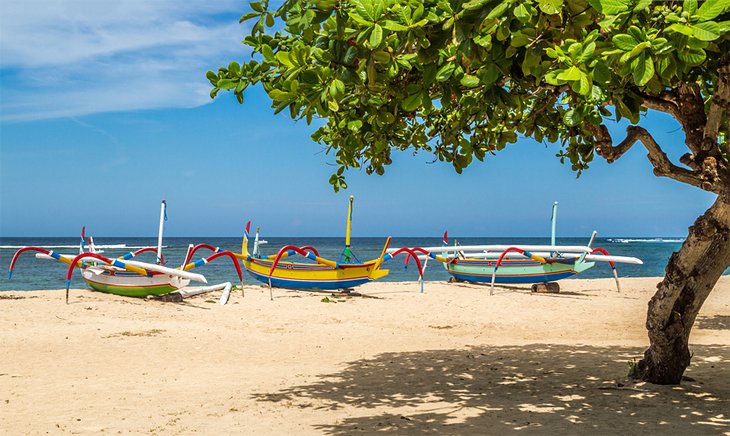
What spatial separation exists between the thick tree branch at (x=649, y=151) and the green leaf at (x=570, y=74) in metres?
4.24

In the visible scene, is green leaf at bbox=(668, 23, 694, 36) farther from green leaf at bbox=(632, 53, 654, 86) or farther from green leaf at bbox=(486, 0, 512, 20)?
green leaf at bbox=(486, 0, 512, 20)

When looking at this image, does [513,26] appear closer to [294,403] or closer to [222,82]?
[222,82]

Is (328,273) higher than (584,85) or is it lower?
lower

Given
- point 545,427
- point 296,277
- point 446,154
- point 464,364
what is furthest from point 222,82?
point 296,277

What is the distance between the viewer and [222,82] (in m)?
5.65

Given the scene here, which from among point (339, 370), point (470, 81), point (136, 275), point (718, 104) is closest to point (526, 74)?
point (470, 81)

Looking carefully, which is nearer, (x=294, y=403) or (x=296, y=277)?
(x=294, y=403)

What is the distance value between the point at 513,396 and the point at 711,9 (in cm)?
580

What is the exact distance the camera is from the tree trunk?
7.60 meters

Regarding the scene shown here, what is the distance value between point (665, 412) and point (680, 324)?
1310 millimetres

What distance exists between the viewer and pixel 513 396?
822cm

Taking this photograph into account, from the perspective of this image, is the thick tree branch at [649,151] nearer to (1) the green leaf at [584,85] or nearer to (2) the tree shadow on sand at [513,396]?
(2) the tree shadow on sand at [513,396]

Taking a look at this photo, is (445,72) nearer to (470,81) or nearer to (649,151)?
(470,81)

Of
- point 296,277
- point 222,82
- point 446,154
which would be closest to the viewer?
point 222,82
